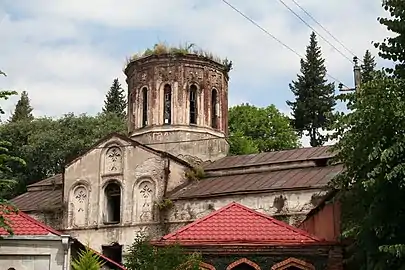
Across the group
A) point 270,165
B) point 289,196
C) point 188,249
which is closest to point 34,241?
point 188,249

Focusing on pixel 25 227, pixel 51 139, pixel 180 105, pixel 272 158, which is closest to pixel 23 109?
pixel 51 139

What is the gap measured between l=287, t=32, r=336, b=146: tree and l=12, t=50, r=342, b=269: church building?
18414 mm

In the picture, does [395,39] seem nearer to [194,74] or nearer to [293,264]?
[293,264]

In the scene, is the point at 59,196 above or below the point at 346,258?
above

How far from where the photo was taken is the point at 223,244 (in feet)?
46.6

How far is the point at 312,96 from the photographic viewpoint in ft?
156

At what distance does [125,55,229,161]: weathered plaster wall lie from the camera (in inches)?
1092

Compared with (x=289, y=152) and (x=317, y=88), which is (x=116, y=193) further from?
(x=317, y=88)

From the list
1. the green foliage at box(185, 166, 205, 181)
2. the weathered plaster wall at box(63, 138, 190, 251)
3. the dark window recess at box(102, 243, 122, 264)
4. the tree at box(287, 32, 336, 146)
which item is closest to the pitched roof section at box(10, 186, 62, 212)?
the weathered plaster wall at box(63, 138, 190, 251)

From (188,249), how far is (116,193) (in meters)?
12.8

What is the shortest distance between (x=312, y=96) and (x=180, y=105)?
71.1ft

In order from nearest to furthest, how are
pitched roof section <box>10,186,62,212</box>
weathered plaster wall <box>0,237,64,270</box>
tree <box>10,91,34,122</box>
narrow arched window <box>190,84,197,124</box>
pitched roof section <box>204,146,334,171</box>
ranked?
weathered plaster wall <box>0,237,64,270</box> < pitched roof section <box>204,146,334,171</box> < pitched roof section <box>10,186,62,212</box> < narrow arched window <box>190,84,197,124</box> < tree <box>10,91,34,122</box>

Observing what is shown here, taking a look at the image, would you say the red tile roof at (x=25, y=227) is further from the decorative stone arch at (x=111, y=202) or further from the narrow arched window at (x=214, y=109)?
the narrow arched window at (x=214, y=109)

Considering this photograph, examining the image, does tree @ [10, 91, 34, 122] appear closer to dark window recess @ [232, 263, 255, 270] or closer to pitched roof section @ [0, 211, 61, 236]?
pitched roof section @ [0, 211, 61, 236]
